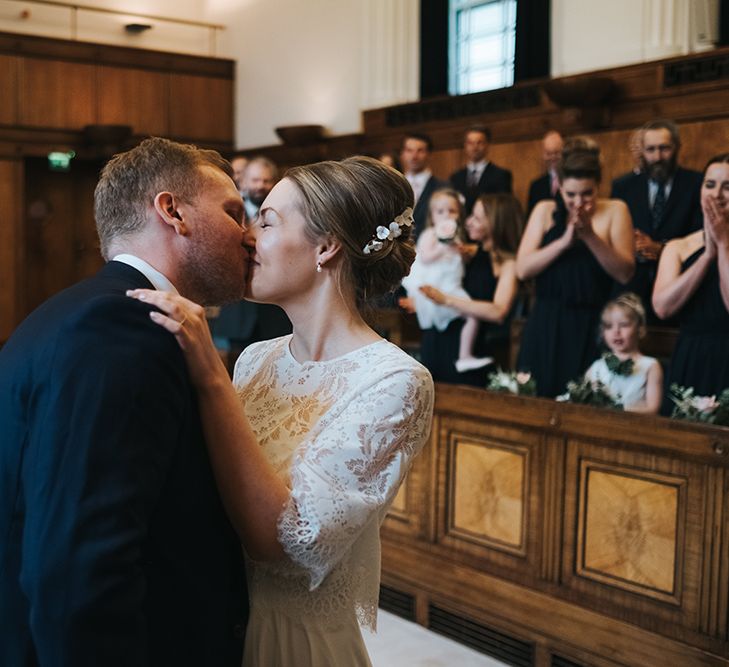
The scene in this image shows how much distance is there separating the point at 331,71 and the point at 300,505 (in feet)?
31.8

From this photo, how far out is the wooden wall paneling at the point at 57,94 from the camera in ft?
37.4

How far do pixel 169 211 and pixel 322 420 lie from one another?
533 mm

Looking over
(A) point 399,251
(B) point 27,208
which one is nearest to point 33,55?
(B) point 27,208

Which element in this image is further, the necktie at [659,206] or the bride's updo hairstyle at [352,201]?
the necktie at [659,206]

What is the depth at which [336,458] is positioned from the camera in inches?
71.8

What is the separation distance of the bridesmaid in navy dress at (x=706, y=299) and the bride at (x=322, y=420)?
117 inches

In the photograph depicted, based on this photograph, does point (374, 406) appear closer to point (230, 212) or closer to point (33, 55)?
point (230, 212)

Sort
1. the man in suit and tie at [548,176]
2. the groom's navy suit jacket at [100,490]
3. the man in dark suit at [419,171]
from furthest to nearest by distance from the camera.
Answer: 1. the man in dark suit at [419,171]
2. the man in suit and tie at [548,176]
3. the groom's navy suit jacket at [100,490]

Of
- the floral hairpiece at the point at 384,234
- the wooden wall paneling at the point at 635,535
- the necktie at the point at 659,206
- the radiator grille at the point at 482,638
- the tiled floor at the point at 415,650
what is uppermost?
the necktie at the point at 659,206

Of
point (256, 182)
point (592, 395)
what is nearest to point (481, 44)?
point (256, 182)

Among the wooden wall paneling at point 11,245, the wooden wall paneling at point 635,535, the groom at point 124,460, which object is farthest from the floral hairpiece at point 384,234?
the wooden wall paneling at point 11,245

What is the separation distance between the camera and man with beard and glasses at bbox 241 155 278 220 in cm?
631

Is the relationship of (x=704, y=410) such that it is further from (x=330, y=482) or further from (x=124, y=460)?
(x=124, y=460)

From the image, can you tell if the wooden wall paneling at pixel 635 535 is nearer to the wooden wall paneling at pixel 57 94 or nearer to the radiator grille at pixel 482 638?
the radiator grille at pixel 482 638
